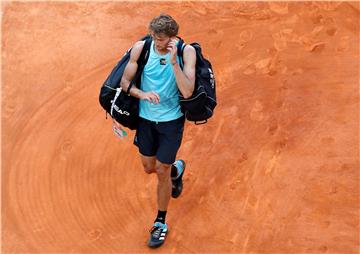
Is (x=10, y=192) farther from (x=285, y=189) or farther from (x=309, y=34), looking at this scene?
(x=309, y=34)

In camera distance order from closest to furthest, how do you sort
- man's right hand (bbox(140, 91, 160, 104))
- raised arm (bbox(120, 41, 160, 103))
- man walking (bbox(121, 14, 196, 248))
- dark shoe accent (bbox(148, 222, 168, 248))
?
1. man walking (bbox(121, 14, 196, 248))
2. man's right hand (bbox(140, 91, 160, 104))
3. raised arm (bbox(120, 41, 160, 103))
4. dark shoe accent (bbox(148, 222, 168, 248))

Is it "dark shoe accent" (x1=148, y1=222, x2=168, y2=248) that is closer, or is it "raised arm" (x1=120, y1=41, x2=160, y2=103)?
"raised arm" (x1=120, y1=41, x2=160, y2=103)

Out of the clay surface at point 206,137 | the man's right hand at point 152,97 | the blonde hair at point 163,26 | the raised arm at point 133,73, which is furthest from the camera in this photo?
the clay surface at point 206,137

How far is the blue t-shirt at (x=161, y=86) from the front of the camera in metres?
5.86

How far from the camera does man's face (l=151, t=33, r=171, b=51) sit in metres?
5.60

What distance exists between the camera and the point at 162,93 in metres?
5.91

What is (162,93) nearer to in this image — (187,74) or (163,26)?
(187,74)

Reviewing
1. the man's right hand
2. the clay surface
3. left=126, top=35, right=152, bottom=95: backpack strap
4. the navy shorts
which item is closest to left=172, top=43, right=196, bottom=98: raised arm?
the man's right hand

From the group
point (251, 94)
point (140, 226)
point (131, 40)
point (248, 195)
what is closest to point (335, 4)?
point (251, 94)

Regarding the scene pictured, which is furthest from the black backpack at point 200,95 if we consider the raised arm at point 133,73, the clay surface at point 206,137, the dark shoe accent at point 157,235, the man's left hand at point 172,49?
the clay surface at point 206,137

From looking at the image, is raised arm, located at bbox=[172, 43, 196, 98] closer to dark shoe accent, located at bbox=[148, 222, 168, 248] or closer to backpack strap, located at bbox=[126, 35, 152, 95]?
backpack strap, located at bbox=[126, 35, 152, 95]

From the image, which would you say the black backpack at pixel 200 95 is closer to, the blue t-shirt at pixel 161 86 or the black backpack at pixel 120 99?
the blue t-shirt at pixel 161 86

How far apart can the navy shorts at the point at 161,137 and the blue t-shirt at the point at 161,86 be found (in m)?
0.07

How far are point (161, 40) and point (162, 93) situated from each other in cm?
49
